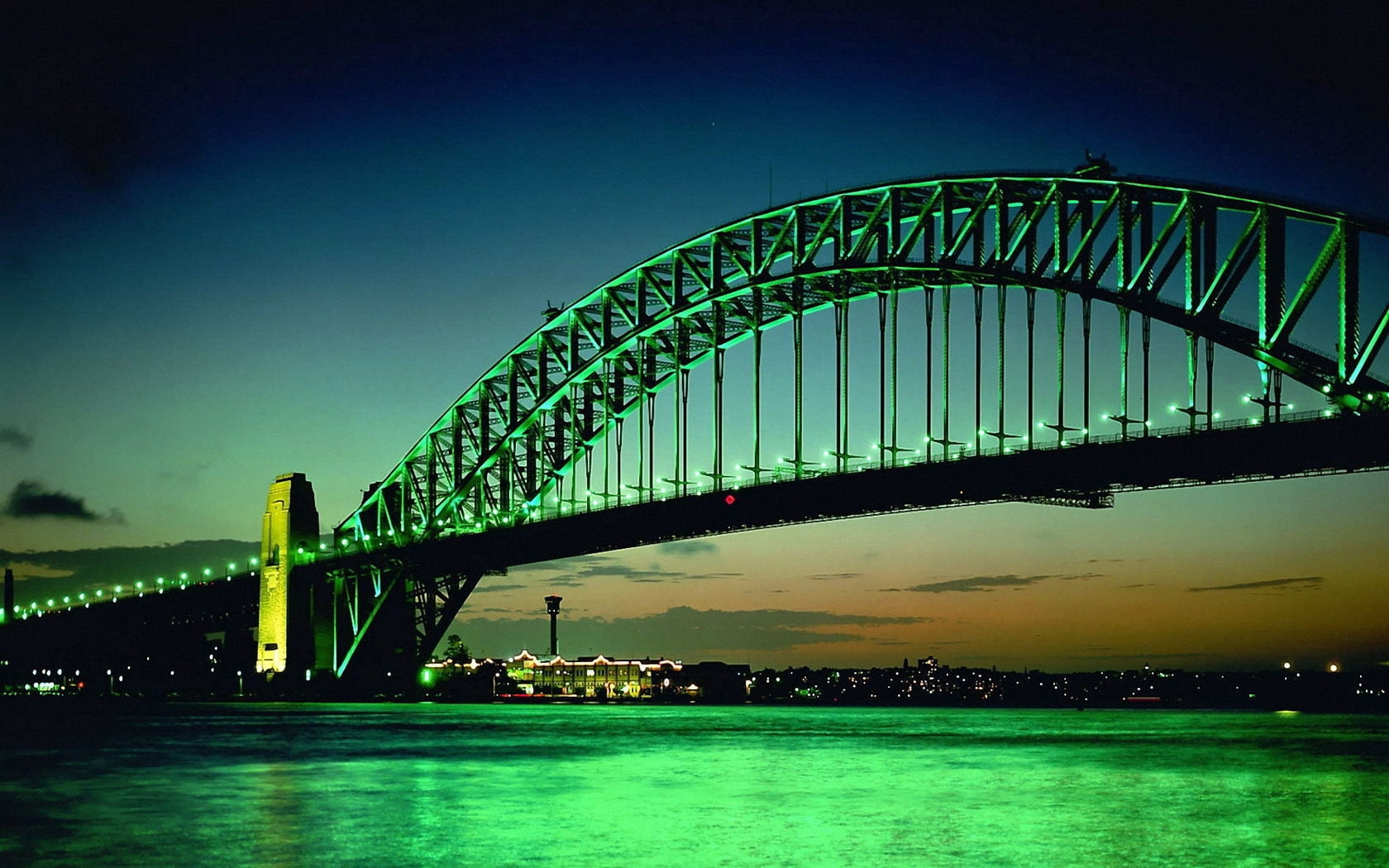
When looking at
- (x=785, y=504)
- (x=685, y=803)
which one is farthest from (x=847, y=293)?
(x=685, y=803)

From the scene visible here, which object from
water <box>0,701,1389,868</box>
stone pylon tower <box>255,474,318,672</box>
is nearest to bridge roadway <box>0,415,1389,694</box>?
stone pylon tower <box>255,474,318,672</box>

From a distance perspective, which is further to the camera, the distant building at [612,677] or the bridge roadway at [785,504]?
the distant building at [612,677]

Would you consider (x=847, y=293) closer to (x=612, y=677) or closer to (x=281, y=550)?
(x=281, y=550)

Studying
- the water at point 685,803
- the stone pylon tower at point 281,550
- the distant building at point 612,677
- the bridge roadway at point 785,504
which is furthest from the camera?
the distant building at point 612,677

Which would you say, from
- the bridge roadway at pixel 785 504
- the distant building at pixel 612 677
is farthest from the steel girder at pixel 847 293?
the distant building at pixel 612 677

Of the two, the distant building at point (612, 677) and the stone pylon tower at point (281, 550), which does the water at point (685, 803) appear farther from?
the distant building at point (612, 677)

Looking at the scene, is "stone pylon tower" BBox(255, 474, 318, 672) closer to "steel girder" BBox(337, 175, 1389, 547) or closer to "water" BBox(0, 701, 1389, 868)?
"steel girder" BBox(337, 175, 1389, 547)
